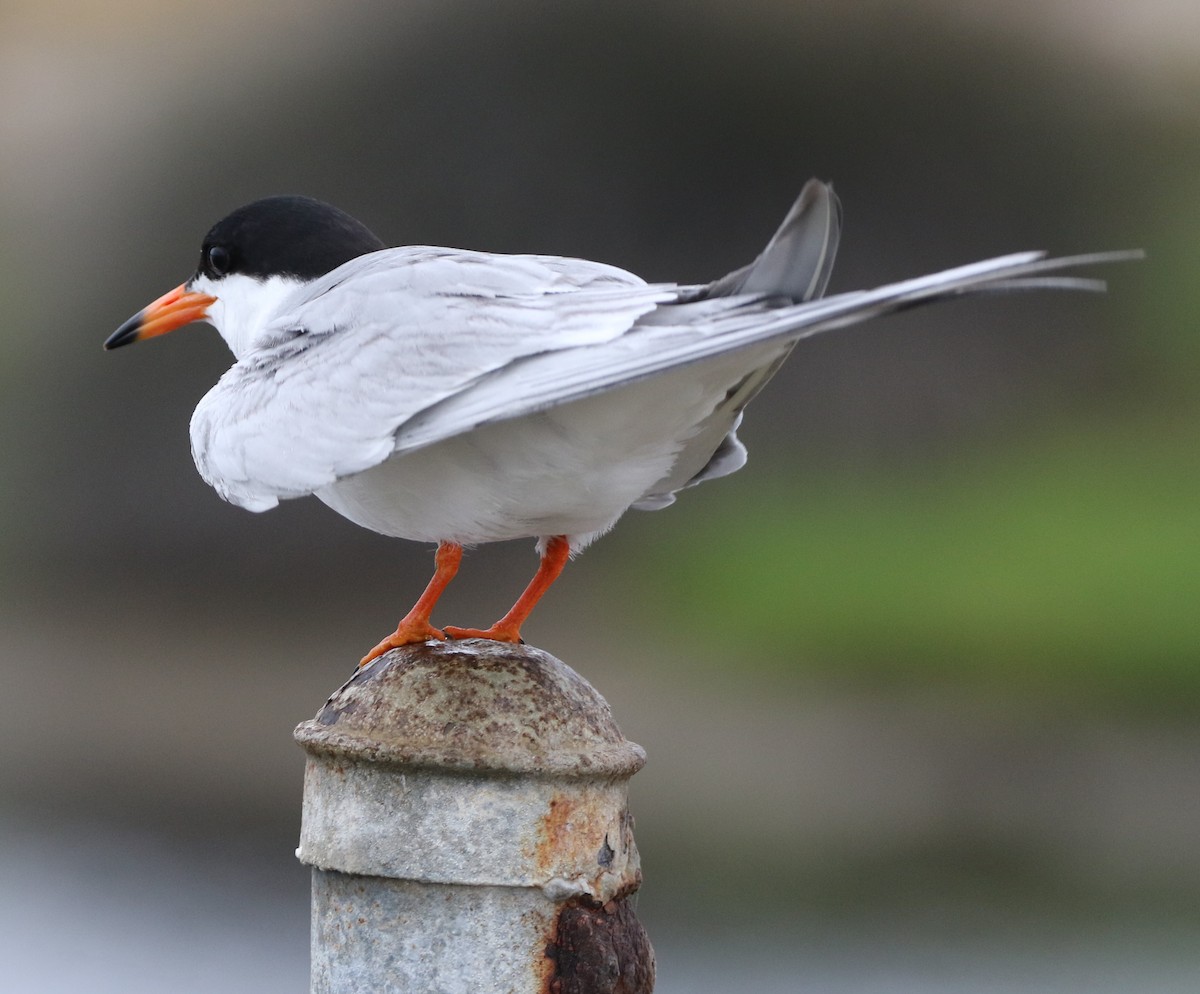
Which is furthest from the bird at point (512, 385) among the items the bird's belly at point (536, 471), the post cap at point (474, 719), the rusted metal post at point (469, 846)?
the rusted metal post at point (469, 846)

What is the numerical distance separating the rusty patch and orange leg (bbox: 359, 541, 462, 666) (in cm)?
73

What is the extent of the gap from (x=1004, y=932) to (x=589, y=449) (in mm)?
6885

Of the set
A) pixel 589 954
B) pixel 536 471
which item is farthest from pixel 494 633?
pixel 589 954

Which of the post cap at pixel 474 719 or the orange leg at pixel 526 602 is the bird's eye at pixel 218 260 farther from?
the post cap at pixel 474 719

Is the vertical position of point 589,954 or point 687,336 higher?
point 687,336

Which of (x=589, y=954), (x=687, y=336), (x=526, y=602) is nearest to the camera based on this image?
(x=687, y=336)

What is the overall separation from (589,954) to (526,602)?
36.4 inches

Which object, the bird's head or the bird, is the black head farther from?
the bird

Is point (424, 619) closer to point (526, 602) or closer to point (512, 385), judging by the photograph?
point (526, 602)

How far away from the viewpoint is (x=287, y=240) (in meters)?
4.14

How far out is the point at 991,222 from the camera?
1409 centimetres

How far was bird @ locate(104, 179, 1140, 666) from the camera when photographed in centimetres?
267

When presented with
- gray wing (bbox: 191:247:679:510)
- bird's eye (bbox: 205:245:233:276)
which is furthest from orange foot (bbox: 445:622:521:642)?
bird's eye (bbox: 205:245:233:276)

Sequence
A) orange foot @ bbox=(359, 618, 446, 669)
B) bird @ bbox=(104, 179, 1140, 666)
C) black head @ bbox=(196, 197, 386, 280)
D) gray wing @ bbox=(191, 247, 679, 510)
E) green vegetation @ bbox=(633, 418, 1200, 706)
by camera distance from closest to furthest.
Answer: bird @ bbox=(104, 179, 1140, 666) < gray wing @ bbox=(191, 247, 679, 510) < orange foot @ bbox=(359, 618, 446, 669) < black head @ bbox=(196, 197, 386, 280) < green vegetation @ bbox=(633, 418, 1200, 706)
